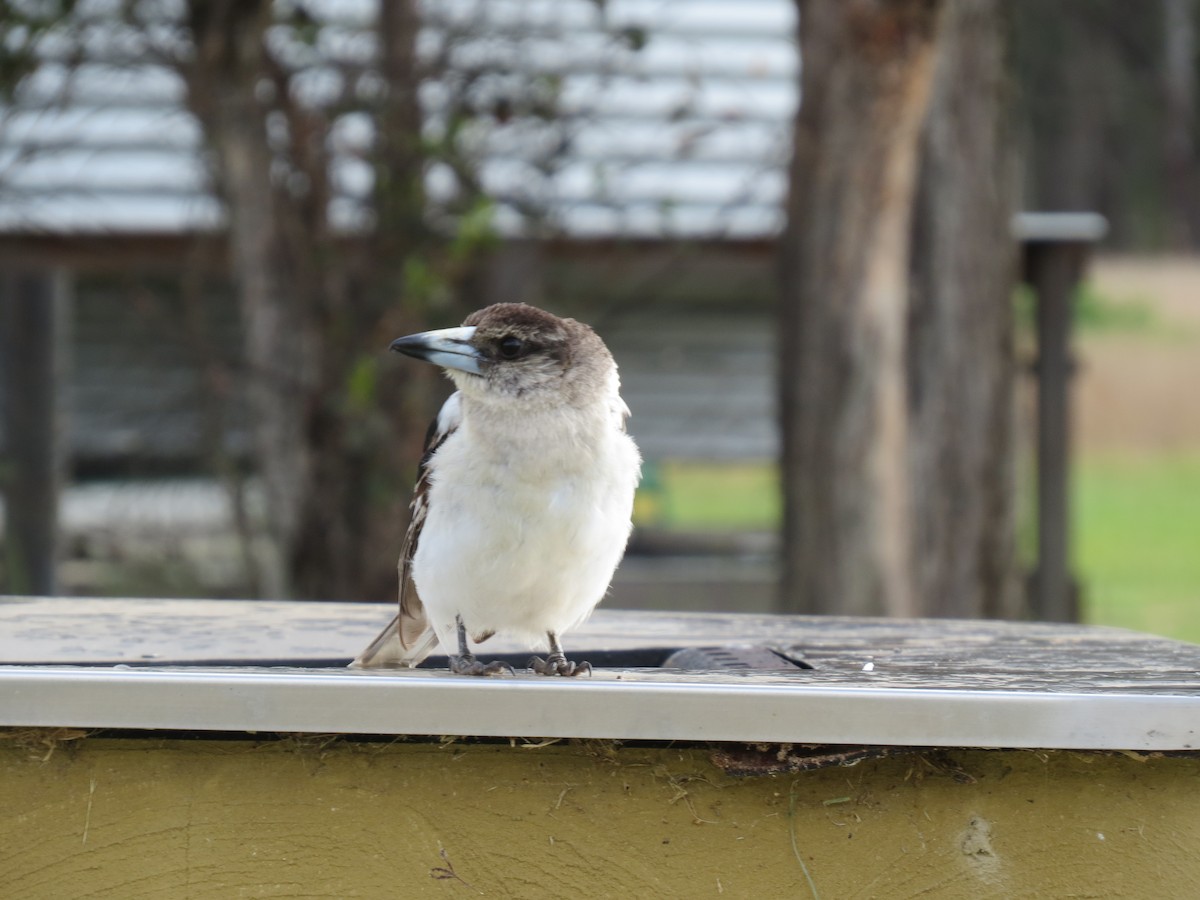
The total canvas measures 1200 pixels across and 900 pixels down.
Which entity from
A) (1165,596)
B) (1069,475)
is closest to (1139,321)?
(1165,596)

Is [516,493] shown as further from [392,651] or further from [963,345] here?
[963,345]

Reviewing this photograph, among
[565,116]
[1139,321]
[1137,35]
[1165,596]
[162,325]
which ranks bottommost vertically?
[1165,596]

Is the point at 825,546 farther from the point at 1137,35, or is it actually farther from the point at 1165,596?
the point at 1137,35

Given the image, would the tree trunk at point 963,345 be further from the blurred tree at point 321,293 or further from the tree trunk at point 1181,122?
the tree trunk at point 1181,122

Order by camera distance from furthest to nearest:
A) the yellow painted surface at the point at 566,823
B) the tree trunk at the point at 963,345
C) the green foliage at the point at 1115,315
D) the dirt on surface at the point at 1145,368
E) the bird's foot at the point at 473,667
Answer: the green foliage at the point at 1115,315, the dirt on surface at the point at 1145,368, the tree trunk at the point at 963,345, the bird's foot at the point at 473,667, the yellow painted surface at the point at 566,823

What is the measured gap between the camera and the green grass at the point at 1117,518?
978 cm

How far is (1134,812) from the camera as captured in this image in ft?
6.96

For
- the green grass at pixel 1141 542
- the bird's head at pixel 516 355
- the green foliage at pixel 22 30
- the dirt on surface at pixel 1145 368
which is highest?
the green foliage at pixel 22 30

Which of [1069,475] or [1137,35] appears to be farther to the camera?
[1137,35]

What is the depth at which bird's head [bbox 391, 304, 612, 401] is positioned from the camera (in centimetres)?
302

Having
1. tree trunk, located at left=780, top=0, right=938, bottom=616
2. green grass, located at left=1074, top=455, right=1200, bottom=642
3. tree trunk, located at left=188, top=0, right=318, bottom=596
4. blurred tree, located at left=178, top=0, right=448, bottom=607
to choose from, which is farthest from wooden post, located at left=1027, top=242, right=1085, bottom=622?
tree trunk, located at left=188, top=0, right=318, bottom=596

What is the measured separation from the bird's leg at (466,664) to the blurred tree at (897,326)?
2.91 metres

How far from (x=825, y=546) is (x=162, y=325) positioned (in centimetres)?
327

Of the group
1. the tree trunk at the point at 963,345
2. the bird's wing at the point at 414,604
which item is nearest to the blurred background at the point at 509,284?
the tree trunk at the point at 963,345
